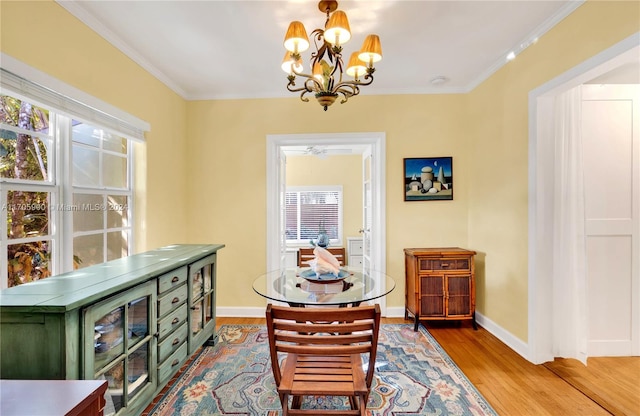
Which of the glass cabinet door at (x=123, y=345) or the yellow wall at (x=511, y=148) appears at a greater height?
the yellow wall at (x=511, y=148)

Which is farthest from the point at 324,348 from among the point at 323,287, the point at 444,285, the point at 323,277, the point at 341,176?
the point at 341,176

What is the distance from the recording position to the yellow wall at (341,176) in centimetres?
579

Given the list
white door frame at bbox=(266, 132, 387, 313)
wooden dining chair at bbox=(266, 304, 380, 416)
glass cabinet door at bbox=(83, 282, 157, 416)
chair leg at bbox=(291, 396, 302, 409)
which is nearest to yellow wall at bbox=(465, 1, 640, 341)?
white door frame at bbox=(266, 132, 387, 313)

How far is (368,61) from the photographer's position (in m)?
1.80

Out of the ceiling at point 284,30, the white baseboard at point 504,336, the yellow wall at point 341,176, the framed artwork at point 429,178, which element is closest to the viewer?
the ceiling at point 284,30

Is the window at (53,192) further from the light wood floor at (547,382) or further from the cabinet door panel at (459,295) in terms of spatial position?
the cabinet door panel at (459,295)

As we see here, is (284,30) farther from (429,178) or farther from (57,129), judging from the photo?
(429,178)

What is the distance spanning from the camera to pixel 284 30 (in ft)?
7.45

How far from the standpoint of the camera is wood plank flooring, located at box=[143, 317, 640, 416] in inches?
73.6

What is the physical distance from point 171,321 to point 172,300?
5.7 inches

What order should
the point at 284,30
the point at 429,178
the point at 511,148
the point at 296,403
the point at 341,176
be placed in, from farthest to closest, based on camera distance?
the point at 341,176 < the point at 429,178 < the point at 511,148 < the point at 284,30 < the point at 296,403

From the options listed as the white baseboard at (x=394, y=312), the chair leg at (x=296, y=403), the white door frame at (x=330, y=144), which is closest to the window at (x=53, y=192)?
the white door frame at (x=330, y=144)

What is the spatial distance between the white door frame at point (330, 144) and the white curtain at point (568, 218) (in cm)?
158

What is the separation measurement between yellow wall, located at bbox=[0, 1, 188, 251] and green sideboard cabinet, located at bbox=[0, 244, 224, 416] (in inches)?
27.8
